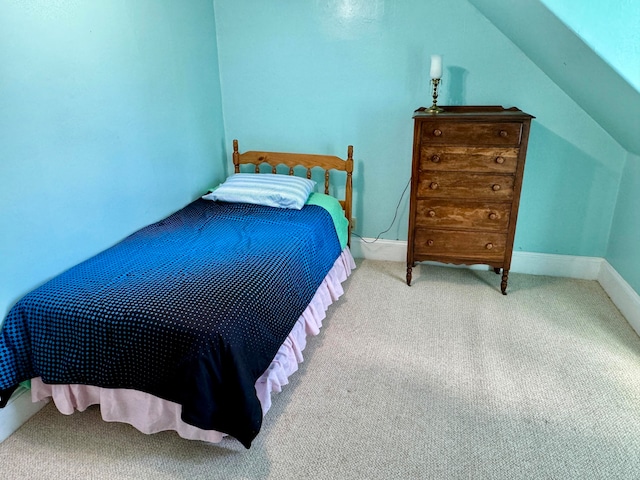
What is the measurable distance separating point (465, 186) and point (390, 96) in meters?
0.81

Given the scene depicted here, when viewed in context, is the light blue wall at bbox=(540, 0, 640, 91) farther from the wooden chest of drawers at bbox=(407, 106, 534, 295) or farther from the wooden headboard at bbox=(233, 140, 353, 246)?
the wooden headboard at bbox=(233, 140, 353, 246)

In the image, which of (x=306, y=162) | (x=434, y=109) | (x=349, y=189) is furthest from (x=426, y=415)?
(x=306, y=162)

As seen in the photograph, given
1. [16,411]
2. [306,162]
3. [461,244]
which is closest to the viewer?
[16,411]

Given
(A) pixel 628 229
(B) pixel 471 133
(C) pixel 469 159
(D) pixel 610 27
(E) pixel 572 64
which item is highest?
(D) pixel 610 27

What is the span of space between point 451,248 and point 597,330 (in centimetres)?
86

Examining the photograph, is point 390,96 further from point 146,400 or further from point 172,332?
point 146,400

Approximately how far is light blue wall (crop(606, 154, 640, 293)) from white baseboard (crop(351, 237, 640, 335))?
0.06 meters

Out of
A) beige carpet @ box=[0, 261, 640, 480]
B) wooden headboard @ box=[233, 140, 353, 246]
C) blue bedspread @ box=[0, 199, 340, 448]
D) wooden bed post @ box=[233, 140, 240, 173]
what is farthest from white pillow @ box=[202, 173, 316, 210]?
beige carpet @ box=[0, 261, 640, 480]

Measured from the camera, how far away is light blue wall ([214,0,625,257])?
2.70 meters

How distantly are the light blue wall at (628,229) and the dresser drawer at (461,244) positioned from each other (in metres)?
0.67

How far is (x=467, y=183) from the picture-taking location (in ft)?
8.32

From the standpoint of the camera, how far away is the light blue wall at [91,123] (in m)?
1.73

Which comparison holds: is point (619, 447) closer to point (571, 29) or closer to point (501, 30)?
point (571, 29)

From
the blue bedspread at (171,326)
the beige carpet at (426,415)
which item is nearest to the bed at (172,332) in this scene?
the blue bedspread at (171,326)
